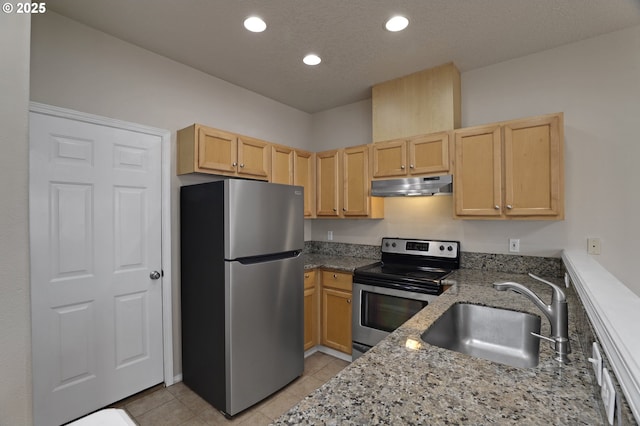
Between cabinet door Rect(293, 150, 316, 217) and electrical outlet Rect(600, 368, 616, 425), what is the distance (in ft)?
9.08

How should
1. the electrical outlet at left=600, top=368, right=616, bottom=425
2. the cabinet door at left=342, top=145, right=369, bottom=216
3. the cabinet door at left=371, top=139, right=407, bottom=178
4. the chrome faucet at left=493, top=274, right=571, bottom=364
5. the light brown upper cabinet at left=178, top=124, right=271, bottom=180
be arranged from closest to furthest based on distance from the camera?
the electrical outlet at left=600, top=368, right=616, bottom=425
the chrome faucet at left=493, top=274, right=571, bottom=364
the light brown upper cabinet at left=178, top=124, right=271, bottom=180
the cabinet door at left=371, top=139, right=407, bottom=178
the cabinet door at left=342, top=145, right=369, bottom=216

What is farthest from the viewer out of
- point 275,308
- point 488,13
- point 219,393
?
point 275,308

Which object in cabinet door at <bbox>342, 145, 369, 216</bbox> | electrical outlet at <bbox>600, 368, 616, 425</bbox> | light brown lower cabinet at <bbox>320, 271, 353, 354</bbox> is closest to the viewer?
electrical outlet at <bbox>600, 368, 616, 425</bbox>

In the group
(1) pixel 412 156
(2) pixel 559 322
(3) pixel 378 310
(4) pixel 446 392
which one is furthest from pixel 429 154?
(4) pixel 446 392

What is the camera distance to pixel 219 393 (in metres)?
2.15

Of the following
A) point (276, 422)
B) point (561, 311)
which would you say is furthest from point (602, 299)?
point (276, 422)

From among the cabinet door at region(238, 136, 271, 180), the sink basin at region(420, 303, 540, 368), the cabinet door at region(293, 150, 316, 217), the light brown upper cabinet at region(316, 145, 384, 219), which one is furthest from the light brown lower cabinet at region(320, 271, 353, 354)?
the sink basin at region(420, 303, 540, 368)

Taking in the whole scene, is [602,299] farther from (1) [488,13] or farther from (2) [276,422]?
(1) [488,13]

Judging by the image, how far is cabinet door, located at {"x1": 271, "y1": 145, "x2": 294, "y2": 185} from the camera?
3.05 metres

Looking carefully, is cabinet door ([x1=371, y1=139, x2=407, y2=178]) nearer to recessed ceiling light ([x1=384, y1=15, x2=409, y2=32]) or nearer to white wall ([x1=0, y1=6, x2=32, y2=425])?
recessed ceiling light ([x1=384, y1=15, x2=409, y2=32])

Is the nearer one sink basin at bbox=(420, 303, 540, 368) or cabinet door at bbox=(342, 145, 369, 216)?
sink basin at bbox=(420, 303, 540, 368)

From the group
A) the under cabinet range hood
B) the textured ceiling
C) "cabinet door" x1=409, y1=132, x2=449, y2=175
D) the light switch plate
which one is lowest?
the light switch plate

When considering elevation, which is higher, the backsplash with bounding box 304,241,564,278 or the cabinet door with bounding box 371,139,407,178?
the cabinet door with bounding box 371,139,407,178

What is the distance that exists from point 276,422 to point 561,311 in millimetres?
1042
